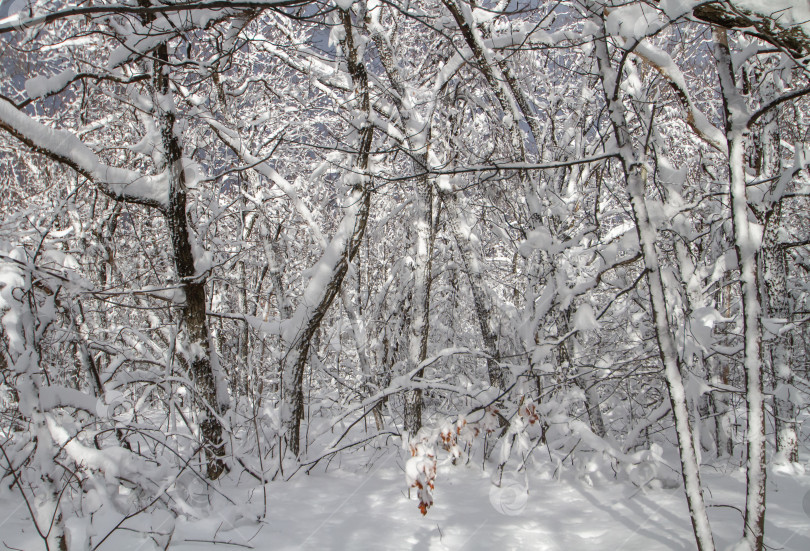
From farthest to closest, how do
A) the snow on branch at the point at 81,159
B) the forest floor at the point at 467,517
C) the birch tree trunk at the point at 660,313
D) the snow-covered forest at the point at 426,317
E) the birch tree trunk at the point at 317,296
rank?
the birch tree trunk at the point at 317,296 → the snow on branch at the point at 81,159 → the forest floor at the point at 467,517 → the snow-covered forest at the point at 426,317 → the birch tree trunk at the point at 660,313

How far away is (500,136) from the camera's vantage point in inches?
232

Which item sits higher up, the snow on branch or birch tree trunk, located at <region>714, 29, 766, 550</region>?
the snow on branch

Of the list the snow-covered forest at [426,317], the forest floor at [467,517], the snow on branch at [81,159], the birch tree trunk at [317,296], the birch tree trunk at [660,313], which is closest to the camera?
the birch tree trunk at [660,313]

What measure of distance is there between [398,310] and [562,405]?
392 cm

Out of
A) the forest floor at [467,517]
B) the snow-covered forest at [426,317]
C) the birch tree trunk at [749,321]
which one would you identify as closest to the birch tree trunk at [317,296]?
the snow-covered forest at [426,317]

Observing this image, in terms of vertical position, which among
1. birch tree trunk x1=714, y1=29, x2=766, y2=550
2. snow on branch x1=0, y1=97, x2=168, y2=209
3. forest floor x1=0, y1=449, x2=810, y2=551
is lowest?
forest floor x1=0, y1=449, x2=810, y2=551

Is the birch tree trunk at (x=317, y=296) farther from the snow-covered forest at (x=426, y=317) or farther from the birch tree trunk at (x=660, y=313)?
the birch tree trunk at (x=660, y=313)

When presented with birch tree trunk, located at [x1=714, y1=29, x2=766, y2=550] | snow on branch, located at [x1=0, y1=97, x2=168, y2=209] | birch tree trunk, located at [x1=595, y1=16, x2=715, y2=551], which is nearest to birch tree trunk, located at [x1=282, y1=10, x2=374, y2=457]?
snow on branch, located at [x1=0, y1=97, x2=168, y2=209]

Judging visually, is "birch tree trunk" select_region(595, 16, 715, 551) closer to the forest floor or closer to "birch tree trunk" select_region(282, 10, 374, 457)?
the forest floor

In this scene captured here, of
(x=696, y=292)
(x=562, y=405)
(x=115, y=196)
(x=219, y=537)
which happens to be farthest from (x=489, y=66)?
(x=219, y=537)

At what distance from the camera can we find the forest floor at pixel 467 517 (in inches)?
111

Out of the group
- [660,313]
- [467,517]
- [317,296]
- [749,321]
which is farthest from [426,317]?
[749,321]

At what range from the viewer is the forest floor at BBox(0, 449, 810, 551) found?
2.82 metres

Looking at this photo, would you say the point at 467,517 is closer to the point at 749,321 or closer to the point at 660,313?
the point at 660,313
